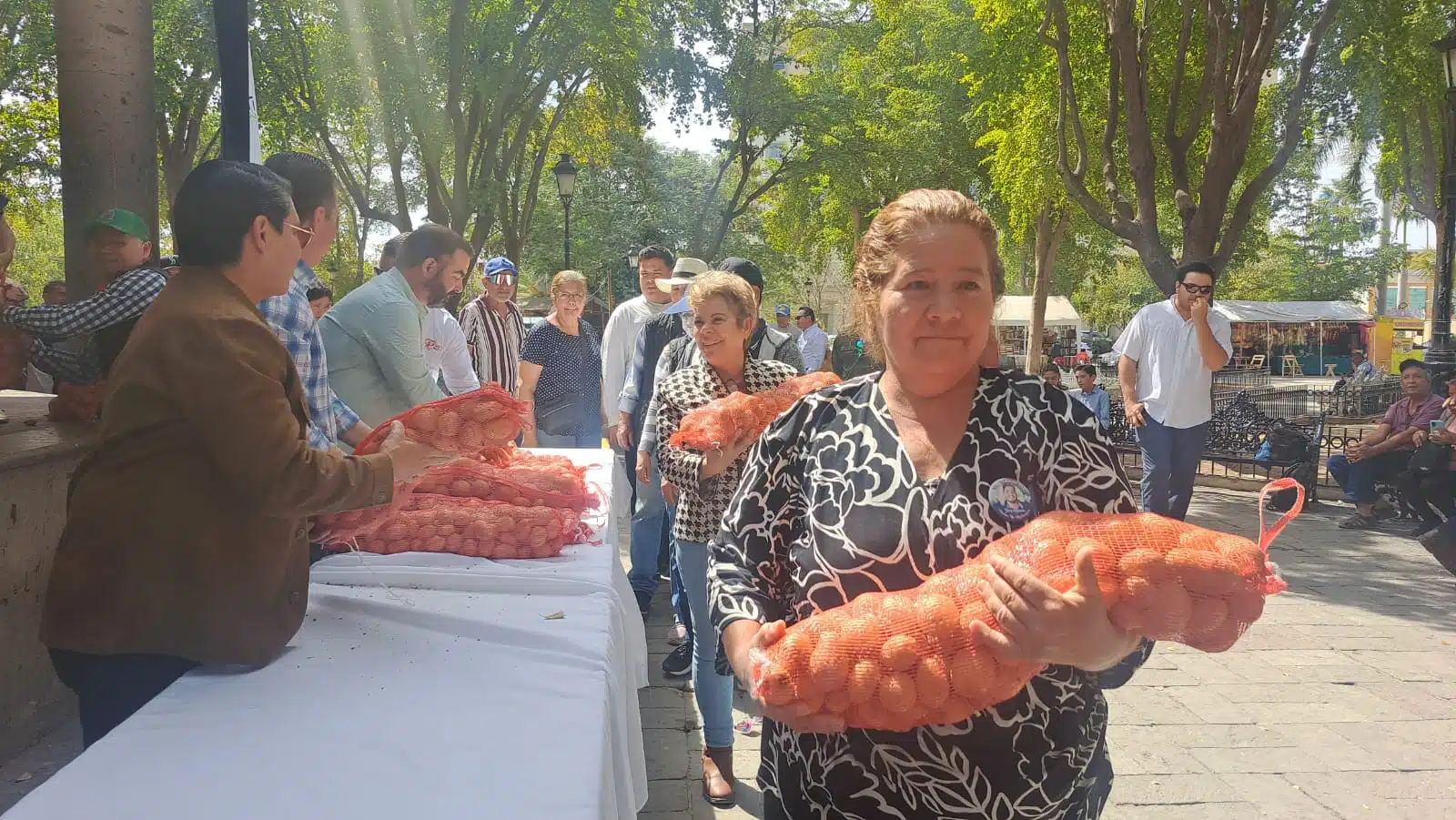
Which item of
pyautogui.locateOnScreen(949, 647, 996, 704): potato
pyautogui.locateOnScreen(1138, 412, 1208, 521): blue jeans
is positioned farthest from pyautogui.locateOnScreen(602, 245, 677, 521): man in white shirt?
pyautogui.locateOnScreen(949, 647, 996, 704): potato

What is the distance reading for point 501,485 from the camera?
3.52m

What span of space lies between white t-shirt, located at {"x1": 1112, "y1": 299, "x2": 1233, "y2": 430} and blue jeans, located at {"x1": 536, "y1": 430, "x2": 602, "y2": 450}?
4.25 meters

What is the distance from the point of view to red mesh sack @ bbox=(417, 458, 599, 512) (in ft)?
11.5

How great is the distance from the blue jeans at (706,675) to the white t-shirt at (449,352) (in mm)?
2468

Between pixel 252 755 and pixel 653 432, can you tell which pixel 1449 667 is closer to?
pixel 653 432

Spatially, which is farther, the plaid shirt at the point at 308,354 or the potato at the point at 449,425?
the plaid shirt at the point at 308,354

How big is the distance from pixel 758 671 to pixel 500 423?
65.3 inches

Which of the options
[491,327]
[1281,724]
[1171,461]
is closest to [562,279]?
[491,327]

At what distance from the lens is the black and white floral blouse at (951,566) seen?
1.73 m

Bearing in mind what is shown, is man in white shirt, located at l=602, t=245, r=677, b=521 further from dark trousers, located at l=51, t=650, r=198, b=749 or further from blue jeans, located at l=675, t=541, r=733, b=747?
dark trousers, located at l=51, t=650, r=198, b=749

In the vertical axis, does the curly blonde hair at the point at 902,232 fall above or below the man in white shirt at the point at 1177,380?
above

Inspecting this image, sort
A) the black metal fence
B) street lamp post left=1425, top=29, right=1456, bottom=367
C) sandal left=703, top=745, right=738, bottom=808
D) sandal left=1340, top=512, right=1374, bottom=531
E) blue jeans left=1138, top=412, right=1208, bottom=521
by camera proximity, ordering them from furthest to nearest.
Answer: the black metal fence
street lamp post left=1425, top=29, right=1456, bottom=367
sandal left=1340, top=512, right=1374, bottom=531
blue jeans left=1138, top=412, right=1208, bottom=521
sandal left=703, top=745, right=738, bottom=808

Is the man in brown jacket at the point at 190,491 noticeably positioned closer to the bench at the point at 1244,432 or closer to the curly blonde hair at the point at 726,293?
the curly blonde hair at the point at 726,293

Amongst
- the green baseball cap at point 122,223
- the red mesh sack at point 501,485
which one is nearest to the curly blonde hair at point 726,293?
the red mesh sack at point 501,485
